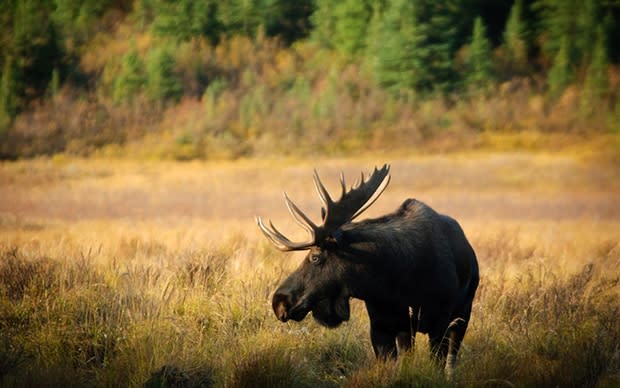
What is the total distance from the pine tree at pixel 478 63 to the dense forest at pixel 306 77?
6 centimetres

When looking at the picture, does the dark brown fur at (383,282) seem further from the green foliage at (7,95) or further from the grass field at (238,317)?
the green foliage at (7,95)

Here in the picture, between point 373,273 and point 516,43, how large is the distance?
110 ft

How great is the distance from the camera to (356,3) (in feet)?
130

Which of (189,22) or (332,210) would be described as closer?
(332,210)

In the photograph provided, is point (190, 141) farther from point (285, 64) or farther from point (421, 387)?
point (421, 387)

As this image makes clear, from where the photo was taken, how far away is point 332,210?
674 cm

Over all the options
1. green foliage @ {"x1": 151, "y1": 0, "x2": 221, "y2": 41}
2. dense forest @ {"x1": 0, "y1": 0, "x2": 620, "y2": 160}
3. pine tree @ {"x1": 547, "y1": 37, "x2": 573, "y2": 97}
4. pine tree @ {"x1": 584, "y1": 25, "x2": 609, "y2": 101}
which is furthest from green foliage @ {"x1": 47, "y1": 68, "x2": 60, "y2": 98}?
pine tree @ {"x1": 584, "y1": 25, "x2": 609, "y2": 101}

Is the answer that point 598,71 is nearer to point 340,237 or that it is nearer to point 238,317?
point 238,317

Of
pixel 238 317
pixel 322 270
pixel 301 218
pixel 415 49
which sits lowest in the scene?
pixel 238 317

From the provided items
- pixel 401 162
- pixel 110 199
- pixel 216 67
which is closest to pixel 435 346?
pixel 110 199

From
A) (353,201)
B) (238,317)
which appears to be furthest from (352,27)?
(353,201)

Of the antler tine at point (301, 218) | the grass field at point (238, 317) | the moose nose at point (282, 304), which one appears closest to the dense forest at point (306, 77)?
the grass field at point (238, 317)

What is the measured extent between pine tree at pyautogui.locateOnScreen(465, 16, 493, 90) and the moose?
3030 centimetres

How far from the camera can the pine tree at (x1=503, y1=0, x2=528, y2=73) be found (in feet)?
124
